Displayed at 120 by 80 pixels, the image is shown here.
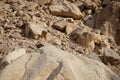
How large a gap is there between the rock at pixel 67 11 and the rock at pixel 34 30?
694mm

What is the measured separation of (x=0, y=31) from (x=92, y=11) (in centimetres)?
170

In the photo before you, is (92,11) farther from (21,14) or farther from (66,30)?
(21,14)

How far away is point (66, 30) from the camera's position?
15.8ft

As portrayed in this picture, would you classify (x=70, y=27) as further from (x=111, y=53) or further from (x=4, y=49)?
(x=4, y=49)

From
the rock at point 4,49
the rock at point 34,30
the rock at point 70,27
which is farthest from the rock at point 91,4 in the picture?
the rock at point 4,49

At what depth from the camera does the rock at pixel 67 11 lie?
523 cm

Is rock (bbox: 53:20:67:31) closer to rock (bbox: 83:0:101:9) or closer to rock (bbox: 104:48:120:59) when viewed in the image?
rock (bbox: 83:0:101:9)

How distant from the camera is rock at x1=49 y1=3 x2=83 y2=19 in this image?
5230 millimetres

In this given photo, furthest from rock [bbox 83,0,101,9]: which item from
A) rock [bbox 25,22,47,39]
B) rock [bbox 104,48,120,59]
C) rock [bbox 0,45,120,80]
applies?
rock [bbox 0,45,120,80]

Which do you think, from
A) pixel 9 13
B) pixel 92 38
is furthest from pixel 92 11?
pixel 9 13

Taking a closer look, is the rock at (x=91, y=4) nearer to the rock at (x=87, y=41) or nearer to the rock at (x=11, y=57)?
the rock at (x=87, y=41)

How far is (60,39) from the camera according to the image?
461cm

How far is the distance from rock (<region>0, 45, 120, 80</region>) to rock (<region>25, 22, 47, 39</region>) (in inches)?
43.6

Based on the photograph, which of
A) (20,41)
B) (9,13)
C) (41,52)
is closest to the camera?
(41,52)
